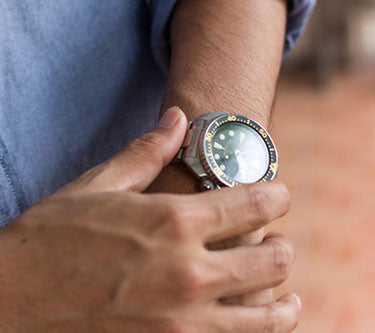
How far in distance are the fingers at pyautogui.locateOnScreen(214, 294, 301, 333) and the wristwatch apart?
0.17 m

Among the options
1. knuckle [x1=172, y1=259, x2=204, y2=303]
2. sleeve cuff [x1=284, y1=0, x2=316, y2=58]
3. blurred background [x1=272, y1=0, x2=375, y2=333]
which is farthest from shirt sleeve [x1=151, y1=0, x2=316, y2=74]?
blurred background [x1=272, y1=0, x2=375, y2=333]

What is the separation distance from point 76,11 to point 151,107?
8.4 inches

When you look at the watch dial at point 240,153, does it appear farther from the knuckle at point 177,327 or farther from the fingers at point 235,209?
the knuckle at point 177,327

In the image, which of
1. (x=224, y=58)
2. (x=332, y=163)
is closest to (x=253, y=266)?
(x=224, y=58)

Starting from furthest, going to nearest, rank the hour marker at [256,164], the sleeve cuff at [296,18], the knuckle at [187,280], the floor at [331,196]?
the floor at [331,196]
the sleeve cuff at [296,18]
the hour marker at [256,164]
the knuckle at [187,280]

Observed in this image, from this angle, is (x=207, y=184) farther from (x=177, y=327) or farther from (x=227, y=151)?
A: (x=177, y=327)

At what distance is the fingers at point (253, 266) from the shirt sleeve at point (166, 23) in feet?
1.25

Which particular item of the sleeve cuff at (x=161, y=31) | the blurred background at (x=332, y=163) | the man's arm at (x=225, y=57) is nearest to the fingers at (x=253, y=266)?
the man's arm at (x=225, y=57)

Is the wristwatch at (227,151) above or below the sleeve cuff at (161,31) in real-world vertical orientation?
below

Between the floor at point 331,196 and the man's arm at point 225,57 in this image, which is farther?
the floor at point 331,196

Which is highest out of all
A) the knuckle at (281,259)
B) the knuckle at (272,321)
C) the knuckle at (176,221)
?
the knuckle at (176,221)

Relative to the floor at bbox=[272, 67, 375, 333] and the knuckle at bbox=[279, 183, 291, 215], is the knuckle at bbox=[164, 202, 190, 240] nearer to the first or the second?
the knuckle at bbox=[279, 183, 291, 215]

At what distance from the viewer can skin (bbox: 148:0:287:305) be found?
2.33 feet

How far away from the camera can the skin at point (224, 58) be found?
71 cm
